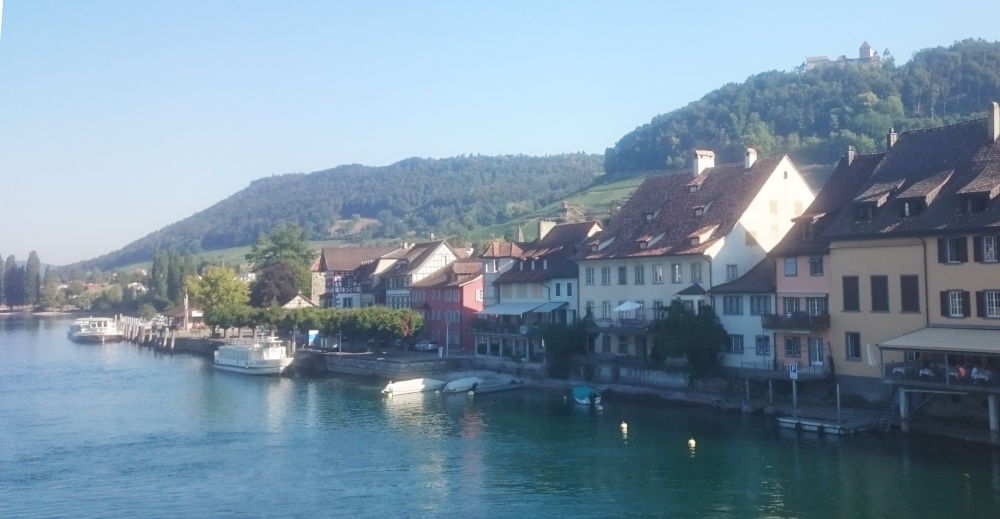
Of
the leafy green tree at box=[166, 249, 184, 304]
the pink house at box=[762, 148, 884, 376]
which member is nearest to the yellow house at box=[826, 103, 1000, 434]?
the pink house at box=[762, 148, 884, 376]

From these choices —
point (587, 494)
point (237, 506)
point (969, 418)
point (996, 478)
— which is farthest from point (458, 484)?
point (969, 418)

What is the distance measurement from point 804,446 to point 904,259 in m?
9.51

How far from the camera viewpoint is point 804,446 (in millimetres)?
37438

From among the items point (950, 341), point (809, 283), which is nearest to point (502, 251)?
point (809, 283)

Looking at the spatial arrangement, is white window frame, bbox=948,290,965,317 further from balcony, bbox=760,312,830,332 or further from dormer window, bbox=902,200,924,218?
balcony, bbox=760,312,830,332

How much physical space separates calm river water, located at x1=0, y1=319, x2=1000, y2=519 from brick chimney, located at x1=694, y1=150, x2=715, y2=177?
1765cm

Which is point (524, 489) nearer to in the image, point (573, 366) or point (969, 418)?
point (969, 418)

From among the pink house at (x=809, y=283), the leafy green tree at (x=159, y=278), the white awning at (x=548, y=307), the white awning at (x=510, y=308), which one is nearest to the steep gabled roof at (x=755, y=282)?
the pink house at (x=809, y=283)

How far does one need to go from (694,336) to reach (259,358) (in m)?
42.8

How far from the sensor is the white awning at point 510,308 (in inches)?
2571

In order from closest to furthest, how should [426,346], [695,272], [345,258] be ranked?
[695,272], [426,346], [345,258]

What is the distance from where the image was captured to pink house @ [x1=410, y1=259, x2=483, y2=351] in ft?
246

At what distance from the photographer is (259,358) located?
7769 centimetres

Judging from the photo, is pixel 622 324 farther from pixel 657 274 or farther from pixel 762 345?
pixel 762 345
